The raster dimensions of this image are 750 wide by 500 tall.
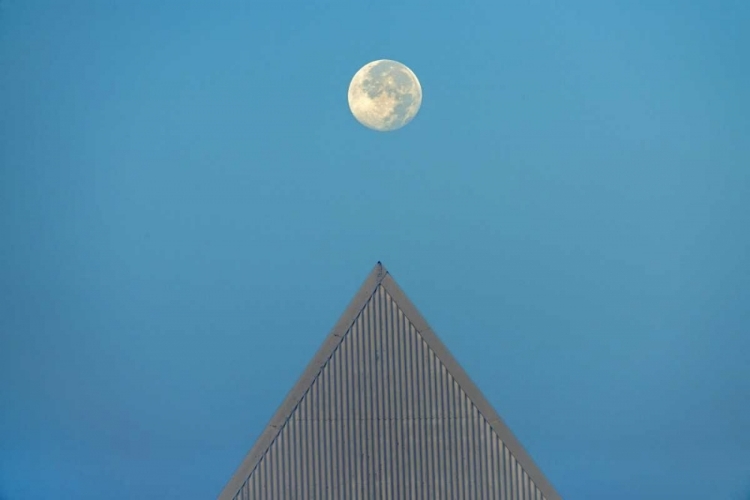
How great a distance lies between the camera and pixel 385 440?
629 inches

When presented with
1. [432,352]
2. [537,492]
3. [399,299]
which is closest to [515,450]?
[537,492]

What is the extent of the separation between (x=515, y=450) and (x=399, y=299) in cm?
322

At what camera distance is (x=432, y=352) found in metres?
16.2

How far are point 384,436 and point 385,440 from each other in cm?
7

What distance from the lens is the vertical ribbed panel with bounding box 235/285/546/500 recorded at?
622 inches

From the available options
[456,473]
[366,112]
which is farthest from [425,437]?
[366,112]

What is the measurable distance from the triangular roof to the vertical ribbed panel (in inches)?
0.7

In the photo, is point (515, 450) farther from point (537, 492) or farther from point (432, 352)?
point (432, 352)

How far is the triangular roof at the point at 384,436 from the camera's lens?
1580 centimetres

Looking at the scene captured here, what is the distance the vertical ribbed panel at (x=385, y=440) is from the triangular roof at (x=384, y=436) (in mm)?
17

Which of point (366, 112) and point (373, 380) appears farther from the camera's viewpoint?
point (366, 112)

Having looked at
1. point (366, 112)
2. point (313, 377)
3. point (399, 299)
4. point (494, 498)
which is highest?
point (366, 112)

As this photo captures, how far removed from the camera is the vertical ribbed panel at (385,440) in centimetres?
1580

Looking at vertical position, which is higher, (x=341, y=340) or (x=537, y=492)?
(x=341, y=340)
